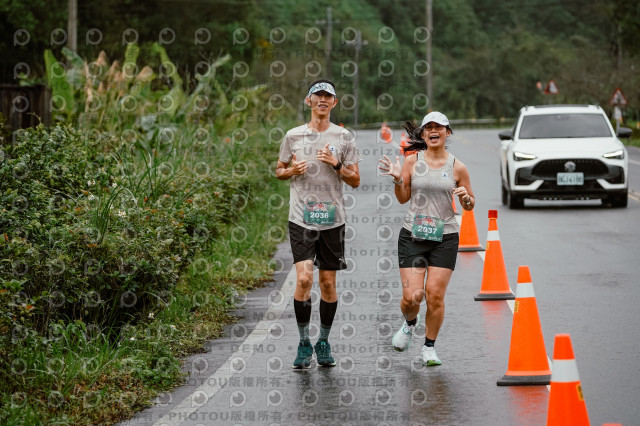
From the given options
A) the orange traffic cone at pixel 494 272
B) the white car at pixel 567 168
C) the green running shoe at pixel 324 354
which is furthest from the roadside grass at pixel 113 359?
the white car at pixel 567 168

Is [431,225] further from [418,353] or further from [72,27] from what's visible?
[72,27]

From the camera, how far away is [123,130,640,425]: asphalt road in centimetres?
733

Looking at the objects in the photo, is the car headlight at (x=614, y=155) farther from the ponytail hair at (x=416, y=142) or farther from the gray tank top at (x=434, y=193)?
the gray tank top at (x=434, y=193)

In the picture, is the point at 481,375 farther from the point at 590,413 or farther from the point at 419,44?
the point at 419,44

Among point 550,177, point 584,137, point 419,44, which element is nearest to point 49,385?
point 550,177

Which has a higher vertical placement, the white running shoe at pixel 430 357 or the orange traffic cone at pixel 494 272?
the orange traffic cone at pixel 494 272

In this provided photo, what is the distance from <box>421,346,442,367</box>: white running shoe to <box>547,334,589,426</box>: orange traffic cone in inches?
94.9

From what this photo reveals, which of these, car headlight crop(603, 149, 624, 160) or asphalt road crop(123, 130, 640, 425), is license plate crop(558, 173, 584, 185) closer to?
car headlight crop(603, 149, 624, 160)

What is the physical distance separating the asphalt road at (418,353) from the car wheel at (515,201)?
3931 millimetres

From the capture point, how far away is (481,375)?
8.34 m

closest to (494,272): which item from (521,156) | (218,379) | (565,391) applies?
(218,379)

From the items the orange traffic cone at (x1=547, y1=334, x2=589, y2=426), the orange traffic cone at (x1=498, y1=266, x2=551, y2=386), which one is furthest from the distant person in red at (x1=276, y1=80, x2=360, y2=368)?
the orange traffic cone at (x1=547, y1=334, x2=589, y2=426)

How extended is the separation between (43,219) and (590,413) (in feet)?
16.3

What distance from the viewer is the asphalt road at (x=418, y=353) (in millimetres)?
7328
